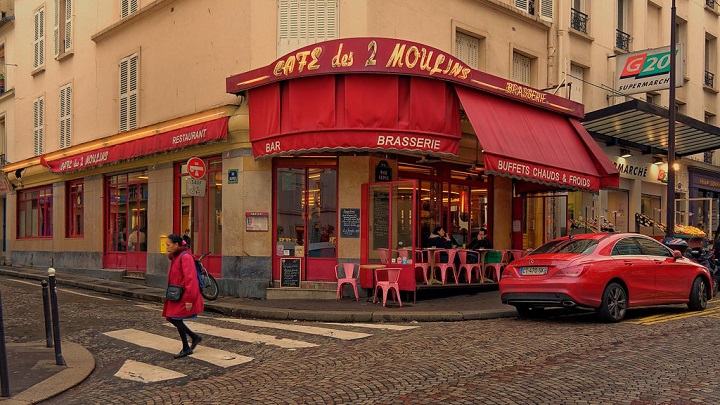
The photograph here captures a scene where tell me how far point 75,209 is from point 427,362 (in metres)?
18.1

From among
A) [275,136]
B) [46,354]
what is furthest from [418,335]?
[275,136]

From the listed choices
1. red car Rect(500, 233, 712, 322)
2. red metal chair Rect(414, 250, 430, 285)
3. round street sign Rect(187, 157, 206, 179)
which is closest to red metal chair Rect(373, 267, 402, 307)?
red metal chair Rect(414, 250, 430, 285)

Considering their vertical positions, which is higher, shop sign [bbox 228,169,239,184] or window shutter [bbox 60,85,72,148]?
window shutter [bbox 60,85,72,148]

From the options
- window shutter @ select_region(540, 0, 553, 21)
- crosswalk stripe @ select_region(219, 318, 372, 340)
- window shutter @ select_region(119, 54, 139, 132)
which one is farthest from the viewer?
window shutter @ select_region(540, 0, 553, 21)

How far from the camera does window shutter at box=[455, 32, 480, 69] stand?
16641 millimetres

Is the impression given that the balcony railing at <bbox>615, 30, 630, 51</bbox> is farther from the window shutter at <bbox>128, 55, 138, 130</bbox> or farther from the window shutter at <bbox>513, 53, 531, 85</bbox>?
the window shutter at <bbox>128, 55, 138, 130</bbox>

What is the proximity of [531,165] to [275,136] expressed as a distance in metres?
5.68

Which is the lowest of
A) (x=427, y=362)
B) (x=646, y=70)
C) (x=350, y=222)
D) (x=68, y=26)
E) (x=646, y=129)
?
(x=427, y=362)

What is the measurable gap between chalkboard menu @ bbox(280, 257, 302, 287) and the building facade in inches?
3.9

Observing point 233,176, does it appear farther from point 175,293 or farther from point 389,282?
point 175,293

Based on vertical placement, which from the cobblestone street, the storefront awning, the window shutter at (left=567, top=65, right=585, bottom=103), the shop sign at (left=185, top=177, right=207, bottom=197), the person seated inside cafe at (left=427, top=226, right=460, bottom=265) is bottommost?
the cobblestone street

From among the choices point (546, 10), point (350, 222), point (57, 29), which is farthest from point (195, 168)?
point (57, 29)

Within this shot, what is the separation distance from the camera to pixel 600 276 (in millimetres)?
10188

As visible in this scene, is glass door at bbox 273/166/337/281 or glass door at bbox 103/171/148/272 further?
glass door at bbox 103/171/148/272
